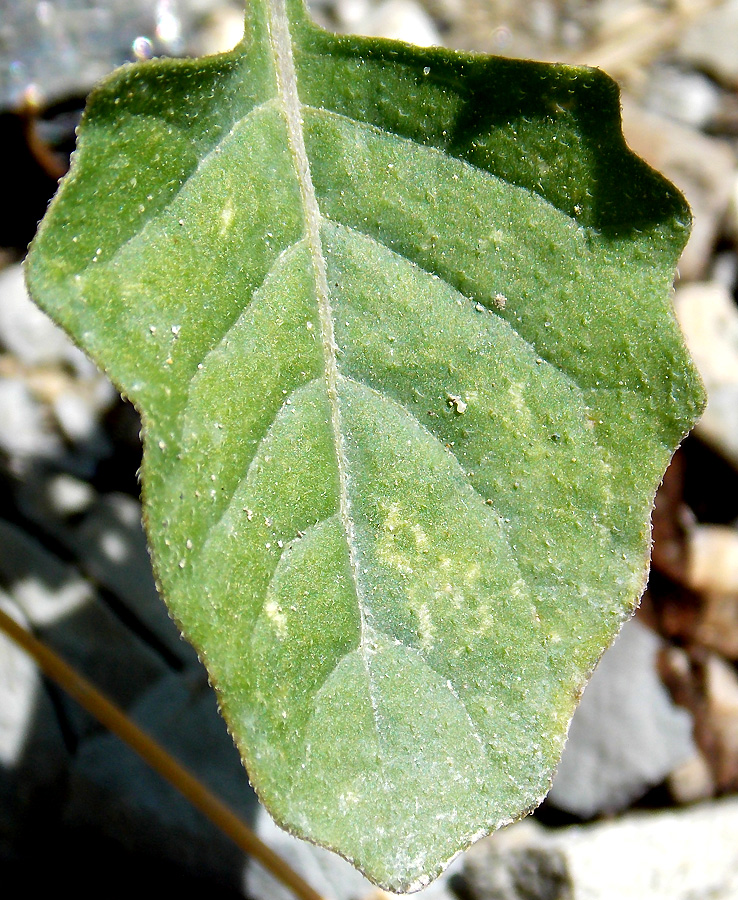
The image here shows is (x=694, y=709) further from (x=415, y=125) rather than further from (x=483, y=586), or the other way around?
(x=415, y=125)

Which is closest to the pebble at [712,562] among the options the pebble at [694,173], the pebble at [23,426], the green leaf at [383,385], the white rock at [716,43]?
the pebble at [694,173]

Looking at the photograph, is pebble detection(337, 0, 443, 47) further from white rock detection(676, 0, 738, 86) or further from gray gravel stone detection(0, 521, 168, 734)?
gray gravel stone detection(0, 521, 168, 734)

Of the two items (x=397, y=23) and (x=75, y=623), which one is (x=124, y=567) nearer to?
(x=75, y=623)

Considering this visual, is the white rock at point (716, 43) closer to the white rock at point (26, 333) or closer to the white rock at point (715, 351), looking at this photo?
the white rock at point (715, 351)

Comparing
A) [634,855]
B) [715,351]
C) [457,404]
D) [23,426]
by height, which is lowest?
[634,855]

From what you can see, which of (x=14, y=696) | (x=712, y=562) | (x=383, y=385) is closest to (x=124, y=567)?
(x=14, y=696)
